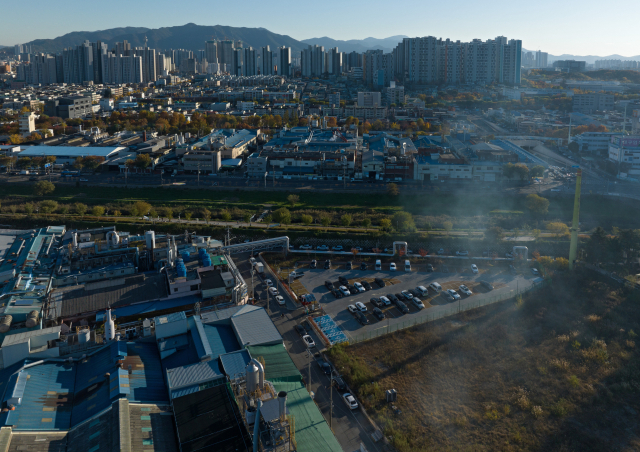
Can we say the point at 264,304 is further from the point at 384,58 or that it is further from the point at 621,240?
the point at 384,58

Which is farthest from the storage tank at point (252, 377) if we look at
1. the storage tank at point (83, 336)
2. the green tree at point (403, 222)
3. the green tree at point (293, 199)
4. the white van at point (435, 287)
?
the green tree at point (293, 199)

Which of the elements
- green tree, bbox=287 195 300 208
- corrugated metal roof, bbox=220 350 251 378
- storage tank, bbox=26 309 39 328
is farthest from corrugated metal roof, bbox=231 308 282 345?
green tree, bbox=287 195 300 208

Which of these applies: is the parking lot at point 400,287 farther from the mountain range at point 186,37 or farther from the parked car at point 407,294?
the mountain range at point 186,37

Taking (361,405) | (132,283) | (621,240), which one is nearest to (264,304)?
(132,283)

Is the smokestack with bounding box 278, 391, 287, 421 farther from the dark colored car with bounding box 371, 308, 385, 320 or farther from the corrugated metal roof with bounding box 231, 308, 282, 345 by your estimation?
the dark colored car with bounding box 371, 308, 385, 320

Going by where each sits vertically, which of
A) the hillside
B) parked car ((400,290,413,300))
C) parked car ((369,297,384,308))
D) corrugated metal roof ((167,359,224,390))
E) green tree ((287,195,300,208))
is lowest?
parked car ((369,297,384,308))
